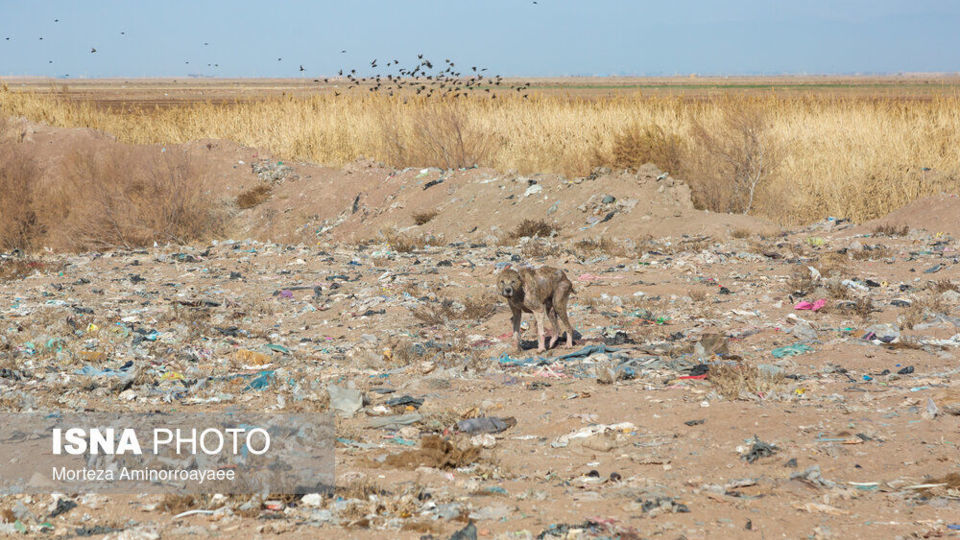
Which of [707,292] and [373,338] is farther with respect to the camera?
[707,292]

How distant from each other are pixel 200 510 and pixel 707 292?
6.52 metres

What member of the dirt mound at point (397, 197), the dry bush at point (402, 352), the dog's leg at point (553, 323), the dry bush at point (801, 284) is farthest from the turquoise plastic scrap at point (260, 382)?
the dirt mound at point (397, 197)

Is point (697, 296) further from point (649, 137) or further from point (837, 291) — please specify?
point (649, 137)

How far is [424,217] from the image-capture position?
51.7ft

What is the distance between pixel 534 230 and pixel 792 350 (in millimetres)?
7274

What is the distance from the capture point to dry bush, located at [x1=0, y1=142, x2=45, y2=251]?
52.2 feet

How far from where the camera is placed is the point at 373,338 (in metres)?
7.78

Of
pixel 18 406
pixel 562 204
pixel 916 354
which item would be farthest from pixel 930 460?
pixel 562 204

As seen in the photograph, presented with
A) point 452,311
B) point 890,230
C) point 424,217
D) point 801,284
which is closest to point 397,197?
point 424,217

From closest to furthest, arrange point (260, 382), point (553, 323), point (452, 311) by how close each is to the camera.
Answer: point (260, 382) → point (553, 323) → point (452, 311)

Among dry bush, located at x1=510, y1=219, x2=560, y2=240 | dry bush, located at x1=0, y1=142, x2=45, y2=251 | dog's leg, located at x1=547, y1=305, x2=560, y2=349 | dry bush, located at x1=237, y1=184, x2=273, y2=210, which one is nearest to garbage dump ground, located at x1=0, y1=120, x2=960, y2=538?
dog's leg, located at x1=547, y1=305, x2=560, y2=349

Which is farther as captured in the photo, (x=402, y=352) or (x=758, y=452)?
(x=402, y=352)

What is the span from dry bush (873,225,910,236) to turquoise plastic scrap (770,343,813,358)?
613cm

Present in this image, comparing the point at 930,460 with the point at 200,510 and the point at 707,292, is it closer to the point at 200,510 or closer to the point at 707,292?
the point at 200,510
